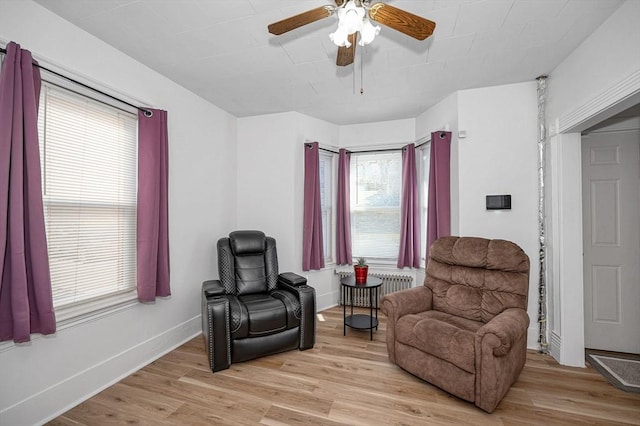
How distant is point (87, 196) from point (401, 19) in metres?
2.46

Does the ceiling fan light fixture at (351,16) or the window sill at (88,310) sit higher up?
the ceiling fan light fixture at (351,16)

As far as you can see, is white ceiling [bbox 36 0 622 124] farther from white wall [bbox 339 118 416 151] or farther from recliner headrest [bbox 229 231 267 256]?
recliner headrest [bbox 229 231 267 256]

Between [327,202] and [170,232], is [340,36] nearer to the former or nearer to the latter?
[170,232]

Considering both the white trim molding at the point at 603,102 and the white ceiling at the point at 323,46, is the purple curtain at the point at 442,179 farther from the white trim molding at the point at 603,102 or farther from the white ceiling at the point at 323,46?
the white trim molding at the point at 603,102

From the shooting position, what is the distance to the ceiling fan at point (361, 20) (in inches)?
50.3

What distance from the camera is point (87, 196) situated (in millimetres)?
2156

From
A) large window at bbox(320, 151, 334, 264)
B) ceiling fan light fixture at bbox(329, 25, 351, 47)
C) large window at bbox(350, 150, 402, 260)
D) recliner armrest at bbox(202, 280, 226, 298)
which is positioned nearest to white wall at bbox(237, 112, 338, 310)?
large window at bbox(320, 151, 334, 264)

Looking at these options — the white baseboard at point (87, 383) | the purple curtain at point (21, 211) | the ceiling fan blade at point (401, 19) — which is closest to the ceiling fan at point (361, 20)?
the ceiling fan blade at point (401, 19)

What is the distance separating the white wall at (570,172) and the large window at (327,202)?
2564 millimetres

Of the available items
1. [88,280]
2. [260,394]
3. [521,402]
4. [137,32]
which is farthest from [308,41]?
[521,402]

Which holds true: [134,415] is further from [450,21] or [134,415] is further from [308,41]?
[450,21]

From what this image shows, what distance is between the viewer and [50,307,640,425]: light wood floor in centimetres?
186

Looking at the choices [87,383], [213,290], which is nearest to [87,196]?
[213,290]

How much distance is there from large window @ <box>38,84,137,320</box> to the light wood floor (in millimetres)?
776
